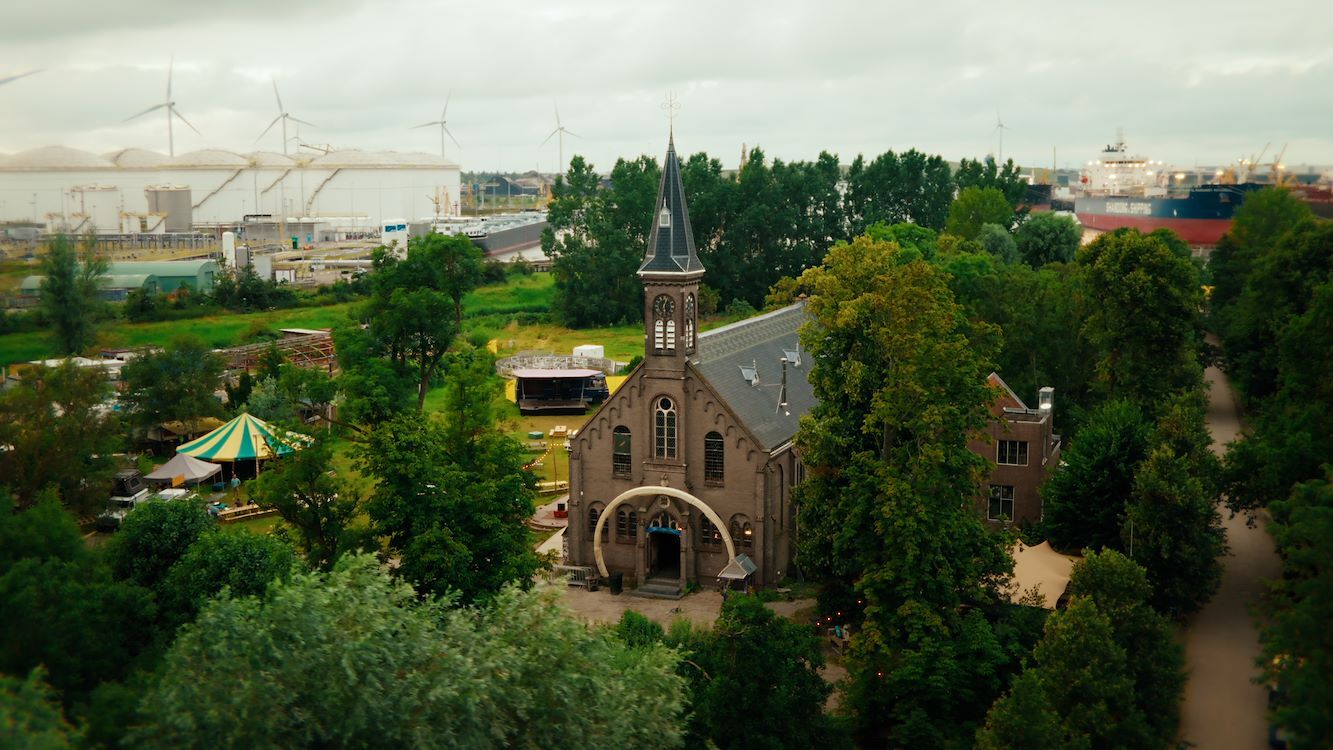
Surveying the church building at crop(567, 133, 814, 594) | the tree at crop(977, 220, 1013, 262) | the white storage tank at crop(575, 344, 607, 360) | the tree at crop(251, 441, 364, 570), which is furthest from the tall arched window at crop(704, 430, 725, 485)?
the tree at crop(977, 220, 1013, 262)

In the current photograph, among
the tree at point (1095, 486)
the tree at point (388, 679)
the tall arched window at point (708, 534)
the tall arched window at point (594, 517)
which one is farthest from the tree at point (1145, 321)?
the tree at point (388, 679)

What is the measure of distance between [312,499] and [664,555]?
15.9 meters

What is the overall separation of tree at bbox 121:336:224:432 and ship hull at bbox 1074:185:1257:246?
94696 mm

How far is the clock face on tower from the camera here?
51.8 m

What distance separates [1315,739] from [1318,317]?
30671mm

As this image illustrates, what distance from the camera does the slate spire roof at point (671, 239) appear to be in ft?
169

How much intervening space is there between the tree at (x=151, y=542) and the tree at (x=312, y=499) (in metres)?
5.15

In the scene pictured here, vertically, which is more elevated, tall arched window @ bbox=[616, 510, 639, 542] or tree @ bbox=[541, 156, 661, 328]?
tree @ bbox=[541, 156, 661, 328]

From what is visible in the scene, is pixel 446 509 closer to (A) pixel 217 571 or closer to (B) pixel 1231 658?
(A) pixel 217 571

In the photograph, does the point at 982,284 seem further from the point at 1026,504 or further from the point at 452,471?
the point at 452,471

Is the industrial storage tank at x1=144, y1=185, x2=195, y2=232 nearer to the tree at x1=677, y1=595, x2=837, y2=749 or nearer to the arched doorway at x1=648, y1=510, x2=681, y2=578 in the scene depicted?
the arched doorway at x1=648, y1=510, x2=681, y2=578

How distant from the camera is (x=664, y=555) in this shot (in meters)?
54.5

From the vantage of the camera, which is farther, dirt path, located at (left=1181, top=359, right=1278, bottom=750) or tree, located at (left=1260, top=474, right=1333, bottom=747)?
dirt path, located at (left=1181, top=359, right=1278, bottom=750)

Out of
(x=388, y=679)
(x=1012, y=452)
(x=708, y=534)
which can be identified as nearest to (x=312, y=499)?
(x=708, y=534)
